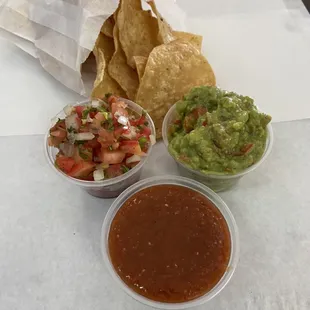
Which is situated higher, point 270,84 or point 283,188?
point 270,84

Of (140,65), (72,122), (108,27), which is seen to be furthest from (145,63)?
(72,122)

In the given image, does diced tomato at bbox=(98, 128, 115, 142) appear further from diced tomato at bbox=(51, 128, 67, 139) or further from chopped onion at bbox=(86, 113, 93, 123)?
diced tomato at bbox=(51, 128, 67, 139)

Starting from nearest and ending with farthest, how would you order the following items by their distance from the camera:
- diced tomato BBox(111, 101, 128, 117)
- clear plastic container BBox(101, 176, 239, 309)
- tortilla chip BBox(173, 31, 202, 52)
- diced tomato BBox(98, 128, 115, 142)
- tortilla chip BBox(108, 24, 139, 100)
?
1. clear plastic container BBox(101, 176, 239, 309)
2. diced tomato BBox(98, 128, 115, 142)
3. diced tomato BBox(111, 101, 128, 117)
4. tortilla chip BBox(108, 24, 139, 100)
5. tortilla chip BBox(173, 31, 202, 52)

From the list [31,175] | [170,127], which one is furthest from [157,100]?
[31,175]

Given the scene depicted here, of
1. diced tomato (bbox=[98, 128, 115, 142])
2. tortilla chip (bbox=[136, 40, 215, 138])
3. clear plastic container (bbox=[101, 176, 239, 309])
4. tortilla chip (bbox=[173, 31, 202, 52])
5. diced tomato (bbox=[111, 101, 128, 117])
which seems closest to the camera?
clear plastic container (bbox=[101, 176, 239, 309])

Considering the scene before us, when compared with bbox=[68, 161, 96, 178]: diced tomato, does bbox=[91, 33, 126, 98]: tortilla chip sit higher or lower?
higher

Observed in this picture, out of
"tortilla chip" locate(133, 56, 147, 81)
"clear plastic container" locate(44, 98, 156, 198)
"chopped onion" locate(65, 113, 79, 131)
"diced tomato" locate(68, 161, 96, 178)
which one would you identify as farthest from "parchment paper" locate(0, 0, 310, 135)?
"diced tomato" locate(68, 161, 96, 178)

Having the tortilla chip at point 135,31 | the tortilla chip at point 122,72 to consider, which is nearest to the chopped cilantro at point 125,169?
the tortilla chip at point 122,72

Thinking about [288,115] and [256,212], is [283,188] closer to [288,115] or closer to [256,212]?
[256,212]
